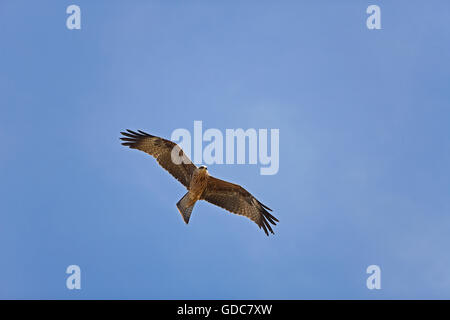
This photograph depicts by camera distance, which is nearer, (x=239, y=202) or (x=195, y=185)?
(x=195, y=185)

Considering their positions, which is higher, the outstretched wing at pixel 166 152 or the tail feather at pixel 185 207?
the outstretched wing at pixel 166 152

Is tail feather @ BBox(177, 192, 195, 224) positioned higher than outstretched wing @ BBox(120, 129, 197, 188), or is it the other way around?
outstretched wing @ BBox(120, 129, 197, 188)

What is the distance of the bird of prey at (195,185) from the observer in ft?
39.2

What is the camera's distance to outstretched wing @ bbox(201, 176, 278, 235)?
12438mm

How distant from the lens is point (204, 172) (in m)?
11.8

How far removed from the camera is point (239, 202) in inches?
501

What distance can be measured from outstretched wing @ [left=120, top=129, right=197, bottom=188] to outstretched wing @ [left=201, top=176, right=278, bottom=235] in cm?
67

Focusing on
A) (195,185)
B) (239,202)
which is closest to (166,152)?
(195,185)

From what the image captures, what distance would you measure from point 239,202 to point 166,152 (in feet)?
6.95

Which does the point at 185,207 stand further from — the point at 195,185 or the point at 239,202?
the point at 239,202
